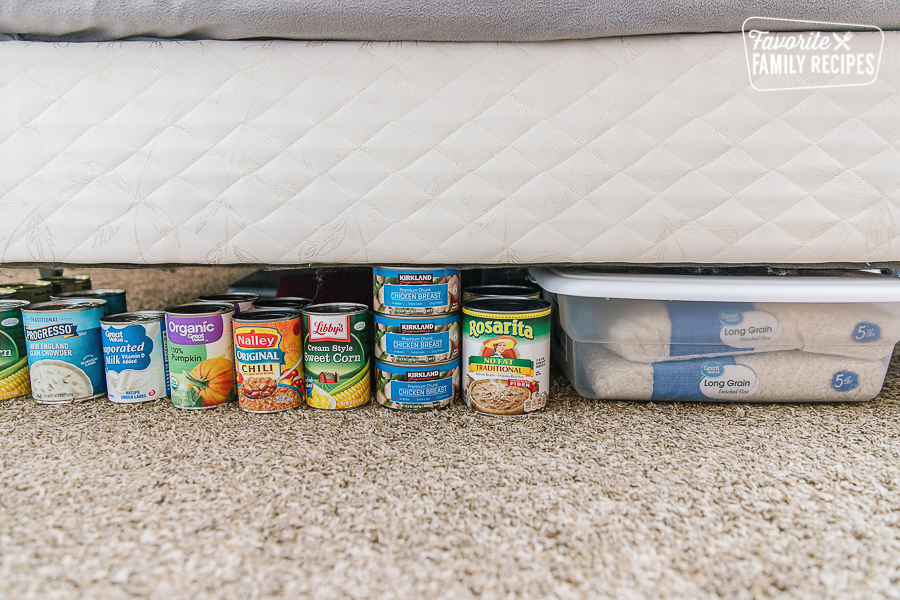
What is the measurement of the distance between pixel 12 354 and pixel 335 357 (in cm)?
54

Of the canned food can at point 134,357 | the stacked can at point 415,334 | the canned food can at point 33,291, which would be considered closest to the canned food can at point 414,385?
the stacked can at point 415,334

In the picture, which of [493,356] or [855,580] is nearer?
[855,580]

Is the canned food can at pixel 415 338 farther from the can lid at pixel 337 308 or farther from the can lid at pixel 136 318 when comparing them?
the can lid at pixel 136 318

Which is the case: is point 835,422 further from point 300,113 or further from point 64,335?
point 64,335

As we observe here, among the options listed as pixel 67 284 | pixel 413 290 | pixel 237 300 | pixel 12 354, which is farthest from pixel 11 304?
pixel 413 290

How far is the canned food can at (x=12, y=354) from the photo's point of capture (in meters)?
0.84

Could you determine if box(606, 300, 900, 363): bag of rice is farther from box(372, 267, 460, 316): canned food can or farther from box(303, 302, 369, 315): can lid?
box(303, 302, 369, 315): can lid

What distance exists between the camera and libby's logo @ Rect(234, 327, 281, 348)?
0.79 meters

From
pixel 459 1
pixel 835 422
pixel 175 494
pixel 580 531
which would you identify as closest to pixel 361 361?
pixel 175 494

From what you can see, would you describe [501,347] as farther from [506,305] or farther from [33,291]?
[33,291]

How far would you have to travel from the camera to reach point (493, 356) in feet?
2.60

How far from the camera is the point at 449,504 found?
0.56m

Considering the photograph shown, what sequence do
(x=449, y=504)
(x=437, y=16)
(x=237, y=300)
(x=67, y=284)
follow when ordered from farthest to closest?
(x=67, y=284) → (x=237, y=300) → (x=437, y=16) → (x=449, y=504)

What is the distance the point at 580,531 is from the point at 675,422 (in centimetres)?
33
